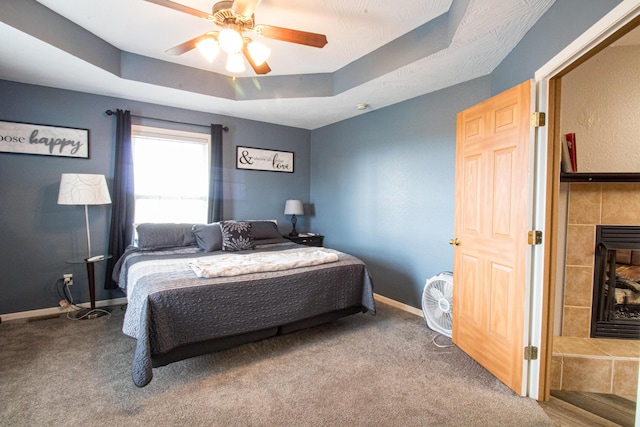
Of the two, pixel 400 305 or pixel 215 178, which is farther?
pixel 215 178

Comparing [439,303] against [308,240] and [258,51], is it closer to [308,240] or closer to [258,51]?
[308,240]

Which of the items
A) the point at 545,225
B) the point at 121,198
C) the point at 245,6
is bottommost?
the point at 545,225

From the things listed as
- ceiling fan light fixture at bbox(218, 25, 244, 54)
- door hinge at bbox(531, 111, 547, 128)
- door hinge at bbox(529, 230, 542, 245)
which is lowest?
door hinge at bbox(529, 230, 542, 245)

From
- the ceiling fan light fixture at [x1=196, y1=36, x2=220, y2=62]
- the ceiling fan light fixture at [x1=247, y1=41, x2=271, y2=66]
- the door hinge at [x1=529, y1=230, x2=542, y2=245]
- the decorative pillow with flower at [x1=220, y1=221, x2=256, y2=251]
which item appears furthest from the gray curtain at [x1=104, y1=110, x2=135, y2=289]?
the door hinge at [x1=529, y1=230, x2=542, y2=245]

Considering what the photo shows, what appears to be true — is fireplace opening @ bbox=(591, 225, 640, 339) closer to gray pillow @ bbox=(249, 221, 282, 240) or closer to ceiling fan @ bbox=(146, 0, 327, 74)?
ceiling fan @ bbox=(146, 0, 327, 74)

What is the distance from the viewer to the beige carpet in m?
1.76

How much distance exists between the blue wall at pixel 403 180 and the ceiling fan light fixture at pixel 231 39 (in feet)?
6.45

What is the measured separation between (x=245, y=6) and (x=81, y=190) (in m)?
2.55

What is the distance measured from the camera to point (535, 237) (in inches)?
75.4

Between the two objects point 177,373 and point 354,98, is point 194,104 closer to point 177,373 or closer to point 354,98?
point 354,98

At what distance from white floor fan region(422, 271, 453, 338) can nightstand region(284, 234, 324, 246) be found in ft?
6.75

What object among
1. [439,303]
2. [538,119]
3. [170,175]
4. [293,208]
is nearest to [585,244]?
[538,119]

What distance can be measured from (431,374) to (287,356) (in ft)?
3.64

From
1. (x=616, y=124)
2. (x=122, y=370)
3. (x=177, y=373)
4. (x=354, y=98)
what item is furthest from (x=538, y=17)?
(x=122, y=370)
